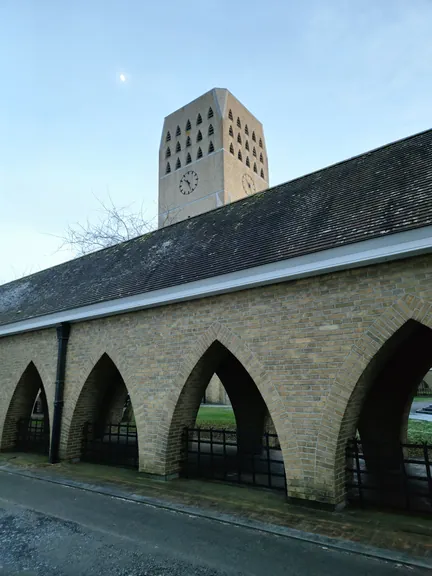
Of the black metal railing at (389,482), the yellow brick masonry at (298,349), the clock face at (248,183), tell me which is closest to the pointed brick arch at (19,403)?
the yellow brick masonry at (298,349)

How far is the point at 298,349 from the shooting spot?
673 centimetres

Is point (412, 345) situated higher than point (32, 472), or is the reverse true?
point (412, 345)

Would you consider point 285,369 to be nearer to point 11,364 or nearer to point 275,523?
point 275,523

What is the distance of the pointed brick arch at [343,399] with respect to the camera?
589 cm

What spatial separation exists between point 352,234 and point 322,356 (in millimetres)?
2165

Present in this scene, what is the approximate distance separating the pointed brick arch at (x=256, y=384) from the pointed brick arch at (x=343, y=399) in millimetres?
473

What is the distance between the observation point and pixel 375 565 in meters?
4.41

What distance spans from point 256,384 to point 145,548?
10.4 feet

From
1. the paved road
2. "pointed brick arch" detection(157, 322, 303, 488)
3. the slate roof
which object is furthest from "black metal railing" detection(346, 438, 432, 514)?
the slate roof

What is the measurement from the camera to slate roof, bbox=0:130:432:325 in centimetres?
691

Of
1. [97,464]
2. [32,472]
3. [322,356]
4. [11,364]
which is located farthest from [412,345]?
[11,364]

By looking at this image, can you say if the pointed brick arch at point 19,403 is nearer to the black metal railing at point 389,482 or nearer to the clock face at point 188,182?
the black metal railing at point 389,482

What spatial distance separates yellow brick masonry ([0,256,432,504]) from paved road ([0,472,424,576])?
1.61 m

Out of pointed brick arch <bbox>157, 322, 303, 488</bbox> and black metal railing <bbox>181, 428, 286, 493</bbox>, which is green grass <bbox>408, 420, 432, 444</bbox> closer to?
black metal railing <bbox>181, 428, 286, 493</bbox>
